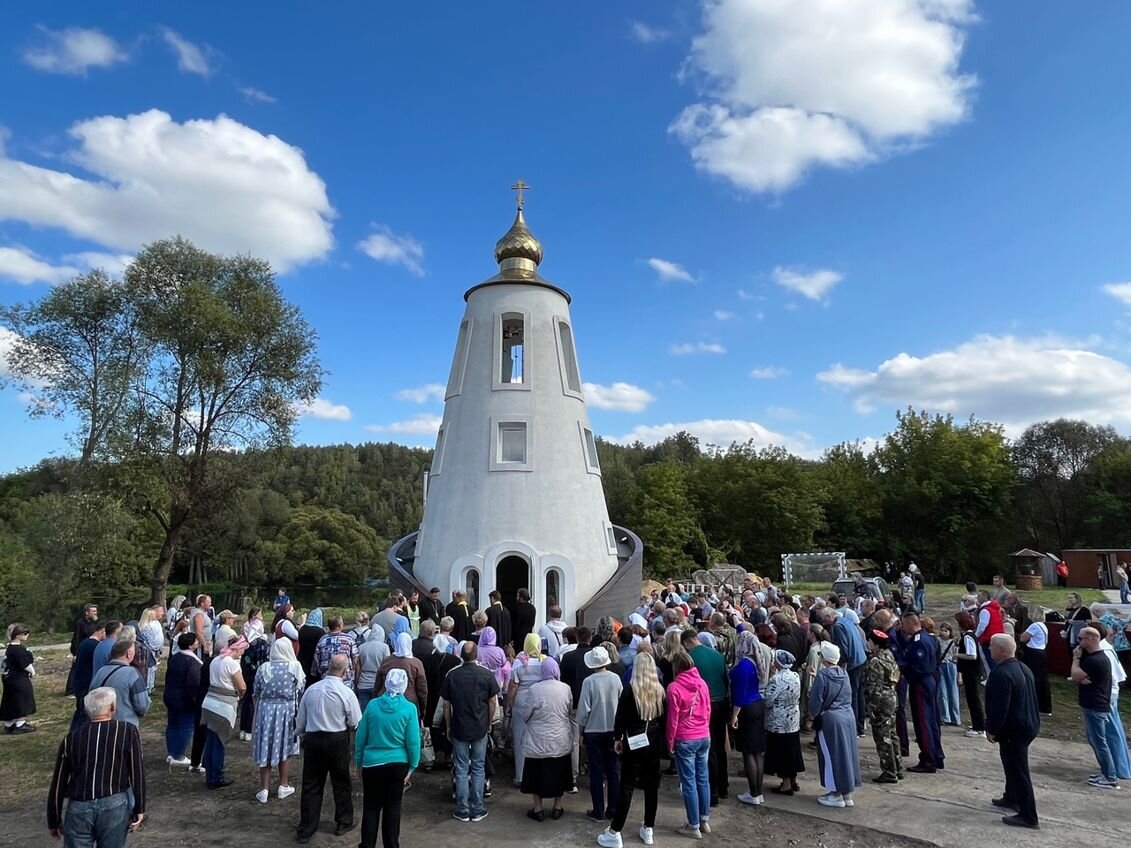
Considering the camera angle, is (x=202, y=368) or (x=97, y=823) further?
(x=202, y=368)

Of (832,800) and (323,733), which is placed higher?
(323,733)

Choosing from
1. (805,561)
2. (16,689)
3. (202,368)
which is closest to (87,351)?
(202,368)

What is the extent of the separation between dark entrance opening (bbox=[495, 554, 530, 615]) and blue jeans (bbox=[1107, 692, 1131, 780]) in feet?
41.2

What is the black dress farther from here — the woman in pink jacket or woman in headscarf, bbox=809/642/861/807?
woman in headscarf, bbox=809/642/861/807

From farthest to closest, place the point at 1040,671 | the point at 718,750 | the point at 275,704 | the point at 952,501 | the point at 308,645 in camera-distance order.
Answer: the point at 952,501, the point at 1040,671, the point at 308,645, the point at 718,750, the point at 275,704

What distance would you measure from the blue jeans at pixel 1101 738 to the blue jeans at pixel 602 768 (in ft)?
18.6

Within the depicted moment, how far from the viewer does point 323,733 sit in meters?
6.25

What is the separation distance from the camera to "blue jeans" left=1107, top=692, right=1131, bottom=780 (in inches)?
307

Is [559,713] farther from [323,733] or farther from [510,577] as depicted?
[510,577]

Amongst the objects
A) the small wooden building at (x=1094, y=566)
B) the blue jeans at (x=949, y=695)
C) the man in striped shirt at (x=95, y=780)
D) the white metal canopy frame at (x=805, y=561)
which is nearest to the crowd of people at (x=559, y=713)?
the man in striped shirt at (x=95, y=780)

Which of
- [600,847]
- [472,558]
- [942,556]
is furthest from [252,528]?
[600,847]

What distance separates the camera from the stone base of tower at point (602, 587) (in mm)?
17219

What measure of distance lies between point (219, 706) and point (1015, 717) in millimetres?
8447

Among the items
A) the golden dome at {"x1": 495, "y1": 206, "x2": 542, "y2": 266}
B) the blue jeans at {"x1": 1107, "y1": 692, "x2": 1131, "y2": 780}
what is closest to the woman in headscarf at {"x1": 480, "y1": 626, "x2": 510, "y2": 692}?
the blue jeans at {"x1": 1107, "y1": 692, "x2": 1131, "y2": 780}
